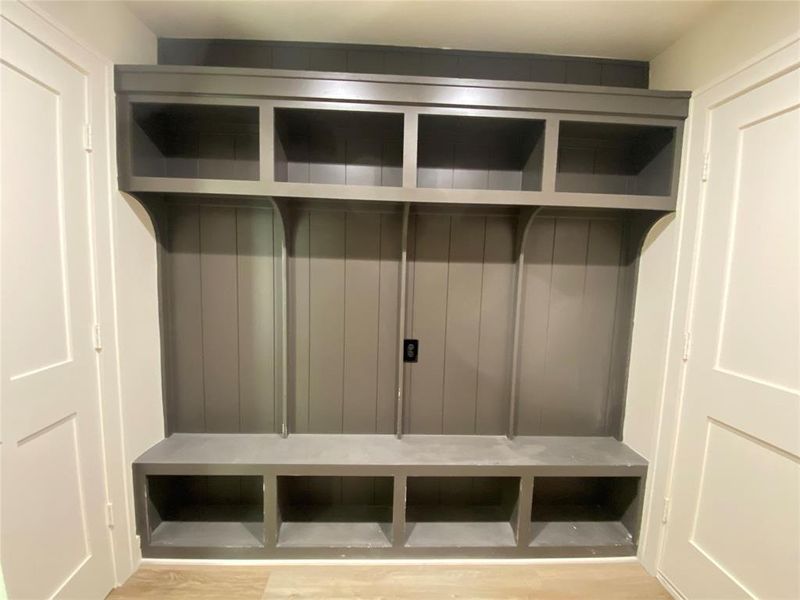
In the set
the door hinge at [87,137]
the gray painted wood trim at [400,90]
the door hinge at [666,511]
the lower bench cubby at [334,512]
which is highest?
the gray painted wood trim at [400,90]

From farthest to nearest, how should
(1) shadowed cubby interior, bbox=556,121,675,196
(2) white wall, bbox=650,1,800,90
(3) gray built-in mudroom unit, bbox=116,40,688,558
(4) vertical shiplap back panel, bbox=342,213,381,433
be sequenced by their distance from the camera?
(4) vertical shiplap back panel, bbox=342,213,381,433, (1) shadowed cubby interior, bbox=556,121,675,196, (3) gray built-in mudroom unit, bbox=116,40,688,558, (2) white wall, bbox=650,1,800,90

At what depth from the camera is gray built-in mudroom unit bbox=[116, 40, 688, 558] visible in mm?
1619

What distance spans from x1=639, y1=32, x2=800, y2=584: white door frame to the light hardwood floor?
0.77 feet

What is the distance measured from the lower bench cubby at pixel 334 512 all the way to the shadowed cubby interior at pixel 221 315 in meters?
0.39

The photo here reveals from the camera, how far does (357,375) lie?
192 cm

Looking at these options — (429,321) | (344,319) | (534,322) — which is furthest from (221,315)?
(534,322)

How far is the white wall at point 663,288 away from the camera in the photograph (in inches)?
53.4

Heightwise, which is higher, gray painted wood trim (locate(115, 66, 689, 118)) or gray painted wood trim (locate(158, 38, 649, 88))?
gray painted wood trim (locate(158, 38, 649, 88))

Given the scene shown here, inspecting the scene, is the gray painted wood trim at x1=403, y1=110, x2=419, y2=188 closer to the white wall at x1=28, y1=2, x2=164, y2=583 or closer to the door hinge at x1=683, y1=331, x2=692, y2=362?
the white wall at x1=28, y1=2, x2=164, y2=583

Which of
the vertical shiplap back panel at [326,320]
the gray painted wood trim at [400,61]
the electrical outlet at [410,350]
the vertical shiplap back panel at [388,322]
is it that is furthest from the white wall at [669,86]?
the vertical shiplap back panel at [326,320]

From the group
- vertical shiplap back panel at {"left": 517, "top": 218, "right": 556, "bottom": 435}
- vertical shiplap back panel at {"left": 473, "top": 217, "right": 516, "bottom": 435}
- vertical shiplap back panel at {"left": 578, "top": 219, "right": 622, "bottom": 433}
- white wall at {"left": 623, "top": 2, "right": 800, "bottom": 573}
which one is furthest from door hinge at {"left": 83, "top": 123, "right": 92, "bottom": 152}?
white wall at {"left": 623, "top": 2, "right": 800, "bottom": 573}

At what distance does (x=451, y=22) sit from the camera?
1.52 m

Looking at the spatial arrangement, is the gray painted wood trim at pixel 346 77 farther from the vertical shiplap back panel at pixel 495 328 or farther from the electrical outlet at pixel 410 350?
the electrical outlet at pixel 410 350

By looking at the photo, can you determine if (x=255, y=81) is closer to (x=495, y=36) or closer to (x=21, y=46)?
(x=21, y=46)
